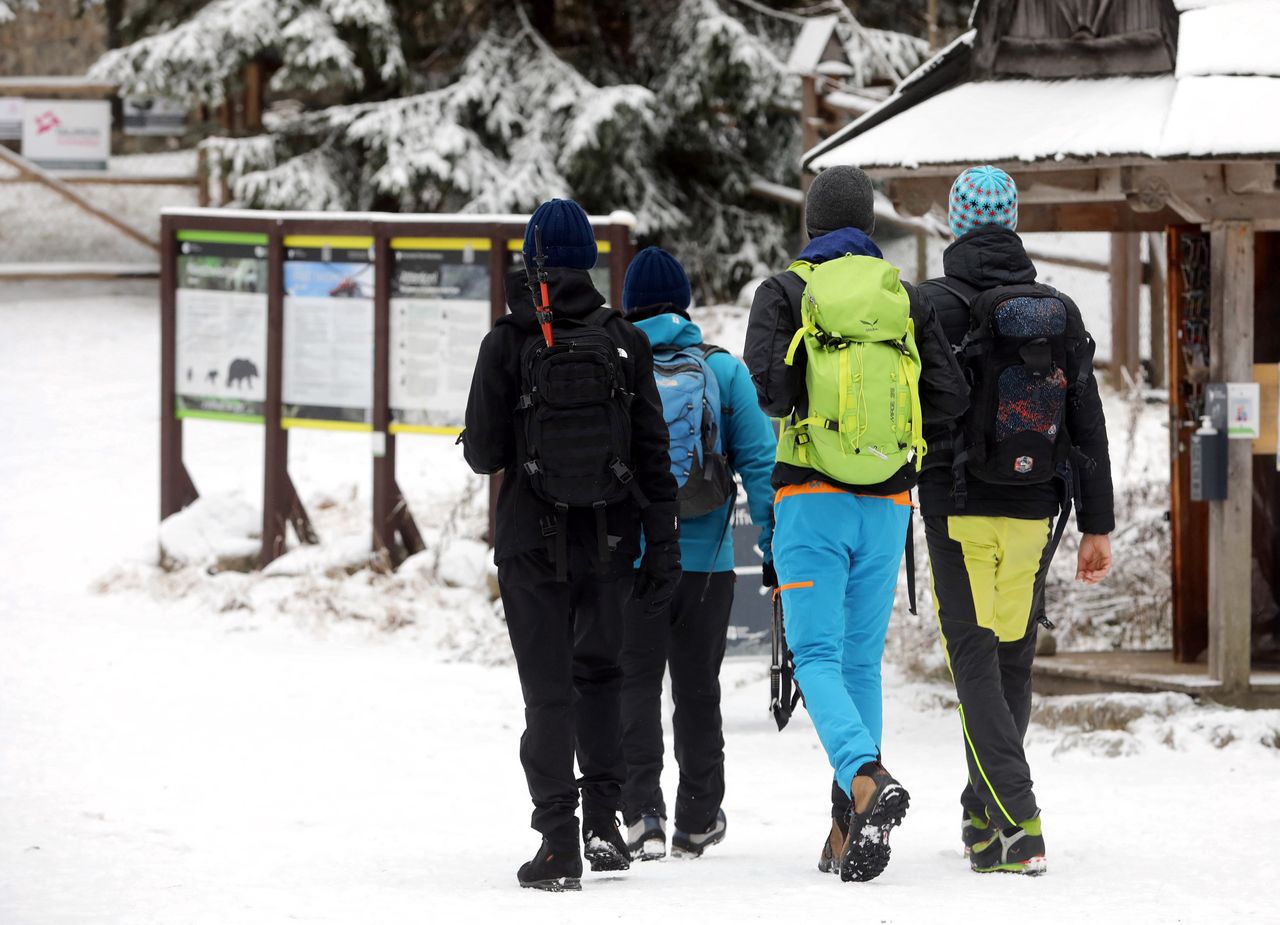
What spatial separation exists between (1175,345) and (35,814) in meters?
4.96

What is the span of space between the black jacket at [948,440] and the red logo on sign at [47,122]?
44.9ft

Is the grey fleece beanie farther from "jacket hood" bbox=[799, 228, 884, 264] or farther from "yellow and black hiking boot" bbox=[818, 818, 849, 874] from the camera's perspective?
"yellow and black hiking boot" bbox=[818, 818, 849, 874]

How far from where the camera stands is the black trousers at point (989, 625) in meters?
4.72

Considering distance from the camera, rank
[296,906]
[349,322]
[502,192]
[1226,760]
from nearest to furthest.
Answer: [296,906], [1226,760], [349,322], [502,192]

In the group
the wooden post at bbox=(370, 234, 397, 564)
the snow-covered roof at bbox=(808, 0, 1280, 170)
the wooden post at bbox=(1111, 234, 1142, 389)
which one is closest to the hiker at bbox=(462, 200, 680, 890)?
the snow-covered roof at bbox=(808, 0, 1280, 170)

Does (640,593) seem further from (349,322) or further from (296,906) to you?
(349,322)

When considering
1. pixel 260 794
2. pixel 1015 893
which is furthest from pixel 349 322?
pixel 1015 893

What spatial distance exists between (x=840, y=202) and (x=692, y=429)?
0.79 metres

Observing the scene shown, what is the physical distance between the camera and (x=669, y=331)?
5184 millimetres

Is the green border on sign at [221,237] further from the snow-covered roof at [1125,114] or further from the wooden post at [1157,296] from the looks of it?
the wooden post at [1157,296]

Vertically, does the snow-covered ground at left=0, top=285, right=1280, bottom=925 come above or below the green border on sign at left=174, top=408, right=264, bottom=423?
below

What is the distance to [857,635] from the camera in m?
4.80

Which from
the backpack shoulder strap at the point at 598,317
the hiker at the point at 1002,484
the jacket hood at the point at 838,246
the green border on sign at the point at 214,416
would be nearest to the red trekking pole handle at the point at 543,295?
the backpack shoulder strap at the point at 598,317

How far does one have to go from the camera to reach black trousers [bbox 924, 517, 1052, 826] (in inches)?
186
